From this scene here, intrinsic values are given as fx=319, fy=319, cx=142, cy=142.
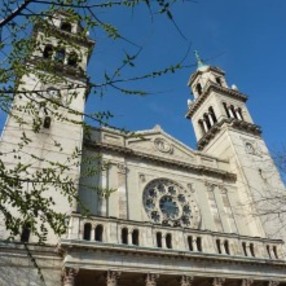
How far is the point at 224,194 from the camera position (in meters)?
22.1

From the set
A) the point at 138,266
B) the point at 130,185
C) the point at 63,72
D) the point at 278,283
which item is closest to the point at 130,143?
the point at 130,185

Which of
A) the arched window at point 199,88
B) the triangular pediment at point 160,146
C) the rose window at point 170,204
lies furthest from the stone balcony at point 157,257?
the arched window at point 199,88

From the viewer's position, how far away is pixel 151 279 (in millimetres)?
13008

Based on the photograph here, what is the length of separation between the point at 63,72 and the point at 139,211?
10.5 meters

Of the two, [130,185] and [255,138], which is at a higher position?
[255,138]

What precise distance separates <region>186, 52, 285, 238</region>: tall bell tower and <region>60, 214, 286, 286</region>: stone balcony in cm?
366

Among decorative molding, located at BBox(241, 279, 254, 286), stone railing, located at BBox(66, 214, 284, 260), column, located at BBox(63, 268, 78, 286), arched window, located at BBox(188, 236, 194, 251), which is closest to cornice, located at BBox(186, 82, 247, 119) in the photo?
stone railing, located at BBox(66, 214, 284, 260)

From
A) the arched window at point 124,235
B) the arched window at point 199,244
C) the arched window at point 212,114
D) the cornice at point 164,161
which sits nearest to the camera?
the arched window at point 124,235

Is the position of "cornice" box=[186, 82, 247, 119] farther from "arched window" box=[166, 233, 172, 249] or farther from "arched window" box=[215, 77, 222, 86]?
"arched window" box=[166, 233, 172, 249]

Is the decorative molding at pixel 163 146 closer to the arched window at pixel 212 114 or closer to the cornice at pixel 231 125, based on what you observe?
the cornice at pixel 231 125

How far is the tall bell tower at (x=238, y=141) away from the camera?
2162 centimetres

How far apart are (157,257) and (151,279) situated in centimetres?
95

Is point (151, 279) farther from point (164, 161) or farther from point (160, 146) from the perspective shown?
point (160, 146)

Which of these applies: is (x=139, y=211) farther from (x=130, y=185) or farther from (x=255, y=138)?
(x=255, y=138)
